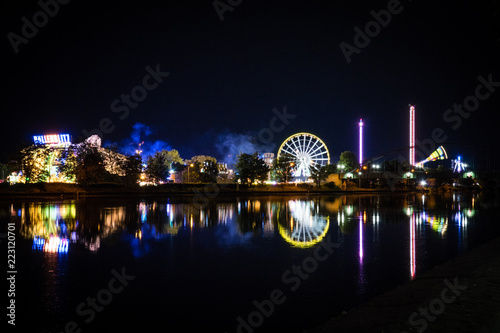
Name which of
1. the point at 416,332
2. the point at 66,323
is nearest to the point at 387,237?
the point at 416,332

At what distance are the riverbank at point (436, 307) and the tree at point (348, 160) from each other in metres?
121

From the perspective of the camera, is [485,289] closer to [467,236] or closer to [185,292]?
[185,292]

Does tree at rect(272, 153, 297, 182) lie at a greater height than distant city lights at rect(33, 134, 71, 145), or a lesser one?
lesser

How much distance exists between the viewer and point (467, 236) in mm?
14852

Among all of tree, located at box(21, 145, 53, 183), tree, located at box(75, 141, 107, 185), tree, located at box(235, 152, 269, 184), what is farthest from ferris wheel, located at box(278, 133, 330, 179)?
tree, located at box(21, 145, 53, 183)

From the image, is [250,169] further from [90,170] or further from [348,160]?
[348,160]

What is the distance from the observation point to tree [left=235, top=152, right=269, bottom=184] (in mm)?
71188

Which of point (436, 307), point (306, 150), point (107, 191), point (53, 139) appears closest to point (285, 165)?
point (306, 150)

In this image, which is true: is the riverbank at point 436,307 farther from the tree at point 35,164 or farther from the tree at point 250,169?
the tree at point 250,169

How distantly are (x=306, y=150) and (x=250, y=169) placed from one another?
11623 millimetres

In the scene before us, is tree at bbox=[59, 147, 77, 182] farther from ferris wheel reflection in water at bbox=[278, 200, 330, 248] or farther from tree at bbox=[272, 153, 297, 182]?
ferris wheel reflection in water at bbox=[278, 200, 330, 248]

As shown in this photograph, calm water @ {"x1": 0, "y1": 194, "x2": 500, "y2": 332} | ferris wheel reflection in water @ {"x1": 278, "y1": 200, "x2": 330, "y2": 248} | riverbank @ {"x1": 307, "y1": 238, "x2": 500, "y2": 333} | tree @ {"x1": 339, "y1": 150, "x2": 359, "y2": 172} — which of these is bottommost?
calm water @ {"x1": 0, "y1": 194, "x2": 500, "y2": 332}

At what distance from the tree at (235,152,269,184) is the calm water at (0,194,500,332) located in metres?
53.6

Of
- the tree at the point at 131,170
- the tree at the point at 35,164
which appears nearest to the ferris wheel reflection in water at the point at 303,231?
the tree at the point at 131,170
